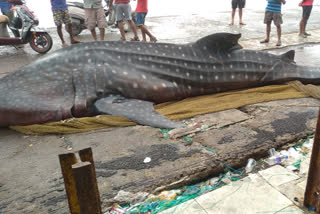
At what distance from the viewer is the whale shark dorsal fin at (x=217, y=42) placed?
13.7ft

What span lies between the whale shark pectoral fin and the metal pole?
155 cm

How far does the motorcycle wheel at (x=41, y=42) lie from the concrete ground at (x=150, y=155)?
4.40 m

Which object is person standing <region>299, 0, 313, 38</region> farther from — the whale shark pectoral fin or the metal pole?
the metal pole

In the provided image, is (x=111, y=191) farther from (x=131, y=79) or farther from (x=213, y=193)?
(x=131, y=79)

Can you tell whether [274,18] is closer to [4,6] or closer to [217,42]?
[217,42]

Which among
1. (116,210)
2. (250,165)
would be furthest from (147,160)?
(250,165)

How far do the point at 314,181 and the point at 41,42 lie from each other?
7025mm

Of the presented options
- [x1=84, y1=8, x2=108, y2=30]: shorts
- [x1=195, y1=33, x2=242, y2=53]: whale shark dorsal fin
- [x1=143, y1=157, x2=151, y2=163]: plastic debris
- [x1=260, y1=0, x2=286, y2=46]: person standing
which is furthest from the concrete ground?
[x1=84, y1=8, x2=108, y2=30]: shorts

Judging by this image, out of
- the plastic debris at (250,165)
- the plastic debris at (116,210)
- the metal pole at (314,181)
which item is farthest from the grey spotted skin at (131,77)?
the metal pole at (314,181)

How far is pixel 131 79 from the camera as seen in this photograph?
3.76 m

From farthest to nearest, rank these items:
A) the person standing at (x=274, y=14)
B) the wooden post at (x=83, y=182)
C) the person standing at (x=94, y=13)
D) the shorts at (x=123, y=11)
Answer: the person standing at (x=274, y=14)
the shorts at (x=123, y=11)
the person standing at (x=94, y=13)
the wooden post at (x=83, y=182)

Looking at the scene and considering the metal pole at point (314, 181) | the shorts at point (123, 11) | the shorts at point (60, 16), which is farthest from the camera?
the shorts at point (123, 11)

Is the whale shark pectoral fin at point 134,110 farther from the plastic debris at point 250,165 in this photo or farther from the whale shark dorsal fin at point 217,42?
the whale shark dorsal fin at point 217,42

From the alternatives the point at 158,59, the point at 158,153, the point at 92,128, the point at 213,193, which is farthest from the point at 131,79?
the point at 213,193
